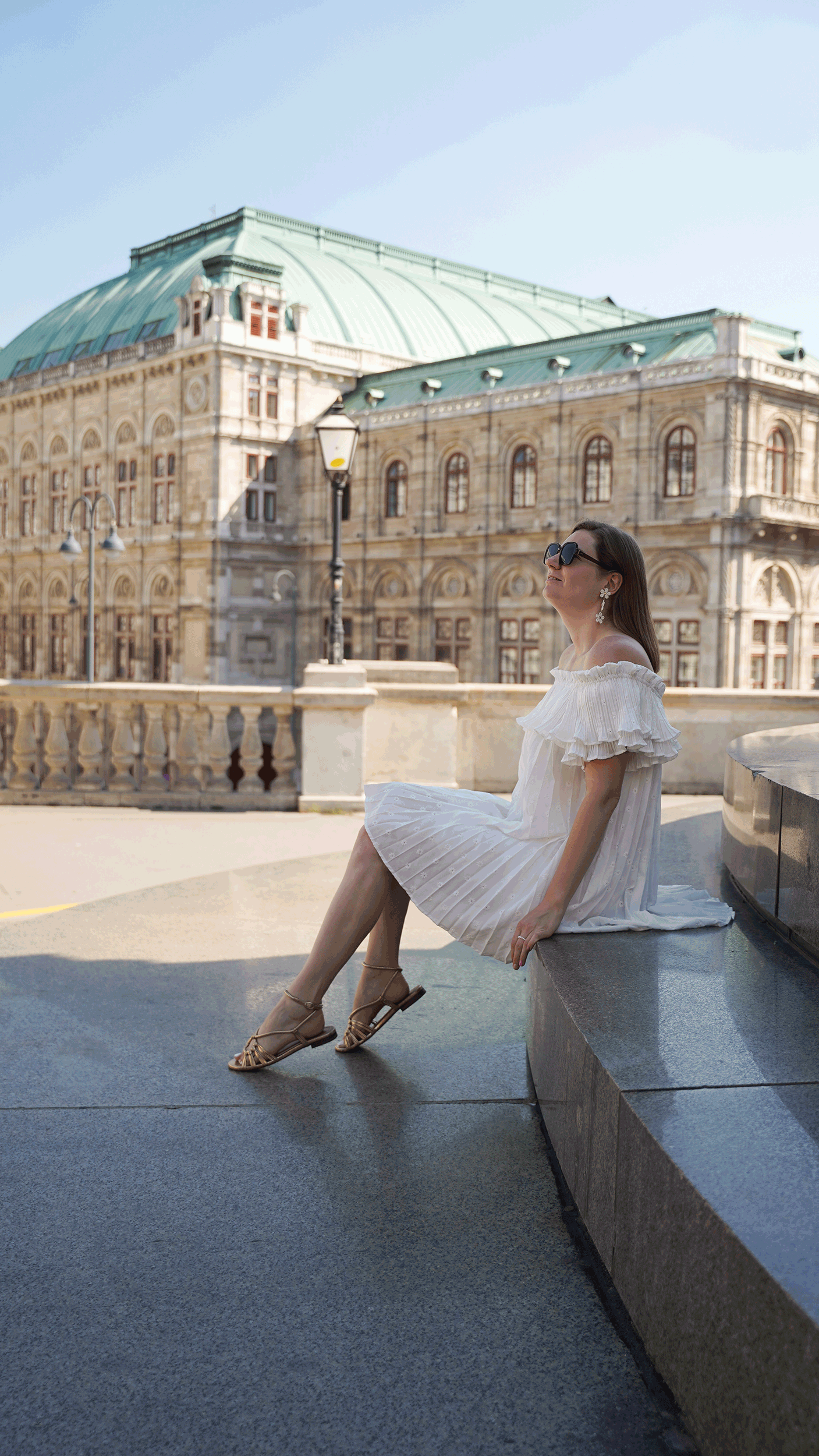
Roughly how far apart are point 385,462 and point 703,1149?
1654 inches

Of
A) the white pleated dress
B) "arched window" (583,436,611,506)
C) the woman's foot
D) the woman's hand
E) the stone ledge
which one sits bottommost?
the woman's foot

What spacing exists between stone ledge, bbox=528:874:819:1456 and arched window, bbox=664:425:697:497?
33.5m

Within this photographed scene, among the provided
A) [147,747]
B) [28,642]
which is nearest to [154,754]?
[147,747]

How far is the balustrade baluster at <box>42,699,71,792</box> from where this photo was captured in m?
9.04

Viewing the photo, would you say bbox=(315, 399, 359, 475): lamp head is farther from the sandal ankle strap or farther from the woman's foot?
the sandal ankle strap

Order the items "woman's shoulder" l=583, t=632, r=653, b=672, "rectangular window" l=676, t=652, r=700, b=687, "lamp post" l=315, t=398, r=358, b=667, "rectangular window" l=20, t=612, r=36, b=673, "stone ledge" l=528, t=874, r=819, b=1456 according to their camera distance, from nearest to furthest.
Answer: "stone ledge" l=528, t=874, r=819, b=1456 → "woman's shoulder" l=583, t=632, r=653, b=672 → "lamp post" l=315, t=398, r=358, b=667 → "rectangular window" l=676, t=652, r=700, b=687 → "rectangular window" l=20, t=612, r=36, b=673

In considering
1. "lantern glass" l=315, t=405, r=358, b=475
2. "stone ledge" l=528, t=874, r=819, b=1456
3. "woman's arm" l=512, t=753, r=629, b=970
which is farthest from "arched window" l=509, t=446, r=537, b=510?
"stone ledge" l=528, t=874, r=819, b=1456

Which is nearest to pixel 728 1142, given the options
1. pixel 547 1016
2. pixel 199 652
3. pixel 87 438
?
pixel 547 1016

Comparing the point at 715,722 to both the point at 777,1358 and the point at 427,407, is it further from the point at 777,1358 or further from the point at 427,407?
the point at 427,407

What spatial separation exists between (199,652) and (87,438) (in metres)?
13.5

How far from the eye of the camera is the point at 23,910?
5516 mm

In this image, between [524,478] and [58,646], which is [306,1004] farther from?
[58,646]

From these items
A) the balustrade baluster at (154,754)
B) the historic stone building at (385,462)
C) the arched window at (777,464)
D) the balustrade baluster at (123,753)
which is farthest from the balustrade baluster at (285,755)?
the arched window at (777,464)

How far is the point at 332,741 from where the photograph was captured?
878 cm
